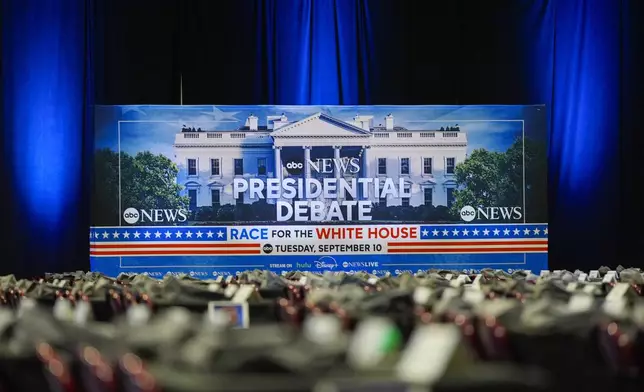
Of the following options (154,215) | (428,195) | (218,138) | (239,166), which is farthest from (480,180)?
(154,215)

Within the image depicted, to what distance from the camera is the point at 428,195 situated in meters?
13.0

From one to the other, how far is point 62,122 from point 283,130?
168 inches

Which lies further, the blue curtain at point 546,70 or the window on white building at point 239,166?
the blue curtain at point 546,70

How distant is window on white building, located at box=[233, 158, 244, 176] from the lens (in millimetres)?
12836

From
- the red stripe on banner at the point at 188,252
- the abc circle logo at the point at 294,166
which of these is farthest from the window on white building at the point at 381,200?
the red stripe on banner at the point at 188,252

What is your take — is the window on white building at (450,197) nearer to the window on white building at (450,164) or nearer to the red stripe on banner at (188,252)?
the window on white building at (450,164)

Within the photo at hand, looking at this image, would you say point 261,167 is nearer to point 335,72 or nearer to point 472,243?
point 472,243

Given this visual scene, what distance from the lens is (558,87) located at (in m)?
15.9

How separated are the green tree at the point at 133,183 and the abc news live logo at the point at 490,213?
3.37 meters

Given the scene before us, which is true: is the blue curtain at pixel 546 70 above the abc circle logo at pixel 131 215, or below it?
above

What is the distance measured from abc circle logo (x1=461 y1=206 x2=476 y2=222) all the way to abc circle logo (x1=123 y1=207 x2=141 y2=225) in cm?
378

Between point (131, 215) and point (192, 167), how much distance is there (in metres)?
0.90

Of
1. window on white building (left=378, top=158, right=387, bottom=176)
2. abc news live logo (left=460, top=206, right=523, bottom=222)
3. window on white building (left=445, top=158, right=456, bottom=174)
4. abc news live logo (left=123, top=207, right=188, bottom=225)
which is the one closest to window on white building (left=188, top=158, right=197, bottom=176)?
abc news live logo (left=123, top=207, right=188, bottom=225)

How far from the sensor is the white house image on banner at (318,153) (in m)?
12.8
